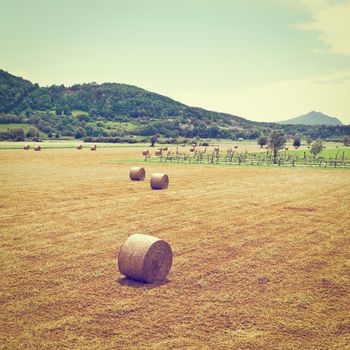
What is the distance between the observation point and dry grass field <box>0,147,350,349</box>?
7.34 meters

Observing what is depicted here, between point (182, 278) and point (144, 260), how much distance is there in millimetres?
1166

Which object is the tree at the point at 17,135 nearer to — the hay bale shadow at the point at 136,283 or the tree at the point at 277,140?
the tree at the point at 277,140

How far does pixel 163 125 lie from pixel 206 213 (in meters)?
170

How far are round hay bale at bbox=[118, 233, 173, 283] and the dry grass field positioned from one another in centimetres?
31

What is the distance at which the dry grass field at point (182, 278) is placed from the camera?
7.34 metres

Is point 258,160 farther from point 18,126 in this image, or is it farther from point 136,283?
point 18,126

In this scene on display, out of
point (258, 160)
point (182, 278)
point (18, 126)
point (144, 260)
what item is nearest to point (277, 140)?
point (258, 160)

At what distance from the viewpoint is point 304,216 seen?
59.5ft

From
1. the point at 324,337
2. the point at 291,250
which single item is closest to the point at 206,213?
the point at 291,250

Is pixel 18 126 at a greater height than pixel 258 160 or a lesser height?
greater

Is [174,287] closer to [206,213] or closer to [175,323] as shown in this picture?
[175,323]

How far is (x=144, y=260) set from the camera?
9.99 m

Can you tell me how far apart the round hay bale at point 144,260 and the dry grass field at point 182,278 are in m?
0.31

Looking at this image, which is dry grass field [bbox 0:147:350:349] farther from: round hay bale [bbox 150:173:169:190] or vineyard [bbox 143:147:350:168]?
vineyard [bbox 143:147:350:168]
